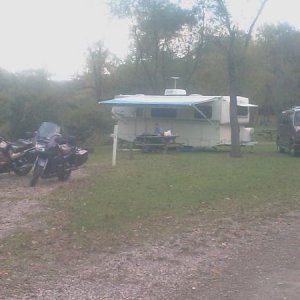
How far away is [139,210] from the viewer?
1019 centimetres

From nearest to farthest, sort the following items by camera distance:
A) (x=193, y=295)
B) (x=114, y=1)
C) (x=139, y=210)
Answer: (x=193, y=295)
(x=139, y=210)
(x=114, y=1)

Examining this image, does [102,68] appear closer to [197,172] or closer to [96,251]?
[197,172]

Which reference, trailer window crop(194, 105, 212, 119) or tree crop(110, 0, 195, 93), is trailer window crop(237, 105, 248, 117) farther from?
tree crop(110, 0, 195, 93)

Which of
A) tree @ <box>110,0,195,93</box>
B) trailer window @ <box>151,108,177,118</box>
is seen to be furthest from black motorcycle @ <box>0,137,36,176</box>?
trailer window @ <box>151,108,177,118</box>

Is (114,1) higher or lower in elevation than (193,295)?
higher

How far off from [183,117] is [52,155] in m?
15.6

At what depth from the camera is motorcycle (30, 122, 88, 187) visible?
524 inches

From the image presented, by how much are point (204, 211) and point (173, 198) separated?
124cm

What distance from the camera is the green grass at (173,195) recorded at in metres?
9.71


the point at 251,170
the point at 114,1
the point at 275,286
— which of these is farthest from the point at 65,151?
the point at 114,1

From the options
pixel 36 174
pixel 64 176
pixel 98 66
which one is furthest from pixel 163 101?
pixel 98 66

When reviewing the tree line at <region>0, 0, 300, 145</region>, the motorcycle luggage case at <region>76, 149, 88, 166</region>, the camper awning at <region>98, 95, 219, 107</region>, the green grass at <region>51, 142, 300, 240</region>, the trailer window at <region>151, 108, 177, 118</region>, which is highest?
the tree line at <region>0, 0, 300, 145</region>

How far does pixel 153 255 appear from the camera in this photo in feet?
24.3

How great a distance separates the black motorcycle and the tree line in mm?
11228
